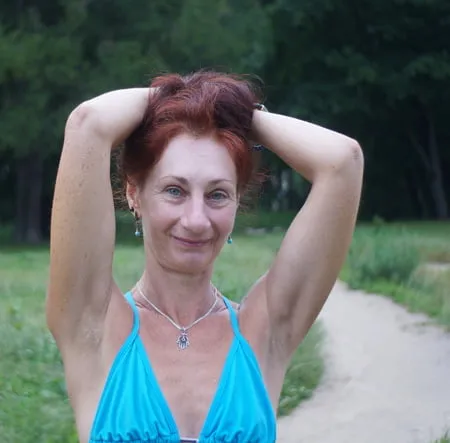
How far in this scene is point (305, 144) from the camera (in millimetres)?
2203

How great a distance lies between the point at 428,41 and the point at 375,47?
3.95 feet

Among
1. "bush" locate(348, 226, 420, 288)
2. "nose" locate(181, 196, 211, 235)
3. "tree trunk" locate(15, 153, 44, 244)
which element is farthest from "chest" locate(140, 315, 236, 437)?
"tree trunk" locate(15, 153, 44, 244)

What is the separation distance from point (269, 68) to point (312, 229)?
22935 millimetres

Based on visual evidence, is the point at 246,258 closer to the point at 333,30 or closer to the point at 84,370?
the point at 84,370

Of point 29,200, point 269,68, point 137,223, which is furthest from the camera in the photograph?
point 269,68

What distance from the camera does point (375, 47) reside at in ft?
76.3

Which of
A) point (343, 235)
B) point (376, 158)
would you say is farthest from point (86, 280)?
point (376, 158)

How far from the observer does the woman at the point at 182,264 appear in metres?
2.02

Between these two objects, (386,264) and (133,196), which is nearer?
(133,196)

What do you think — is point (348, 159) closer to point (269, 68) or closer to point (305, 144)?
point (305, 144)

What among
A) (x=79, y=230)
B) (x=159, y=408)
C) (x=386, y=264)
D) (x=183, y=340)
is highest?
(x=79, y=230)

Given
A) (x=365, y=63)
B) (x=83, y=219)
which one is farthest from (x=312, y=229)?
(x=365, y=63)

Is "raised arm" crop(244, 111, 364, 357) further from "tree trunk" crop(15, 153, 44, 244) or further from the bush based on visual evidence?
"tree trunk" crop(15, 153, 44, 244)

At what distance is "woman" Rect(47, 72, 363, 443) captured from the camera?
2.02m
